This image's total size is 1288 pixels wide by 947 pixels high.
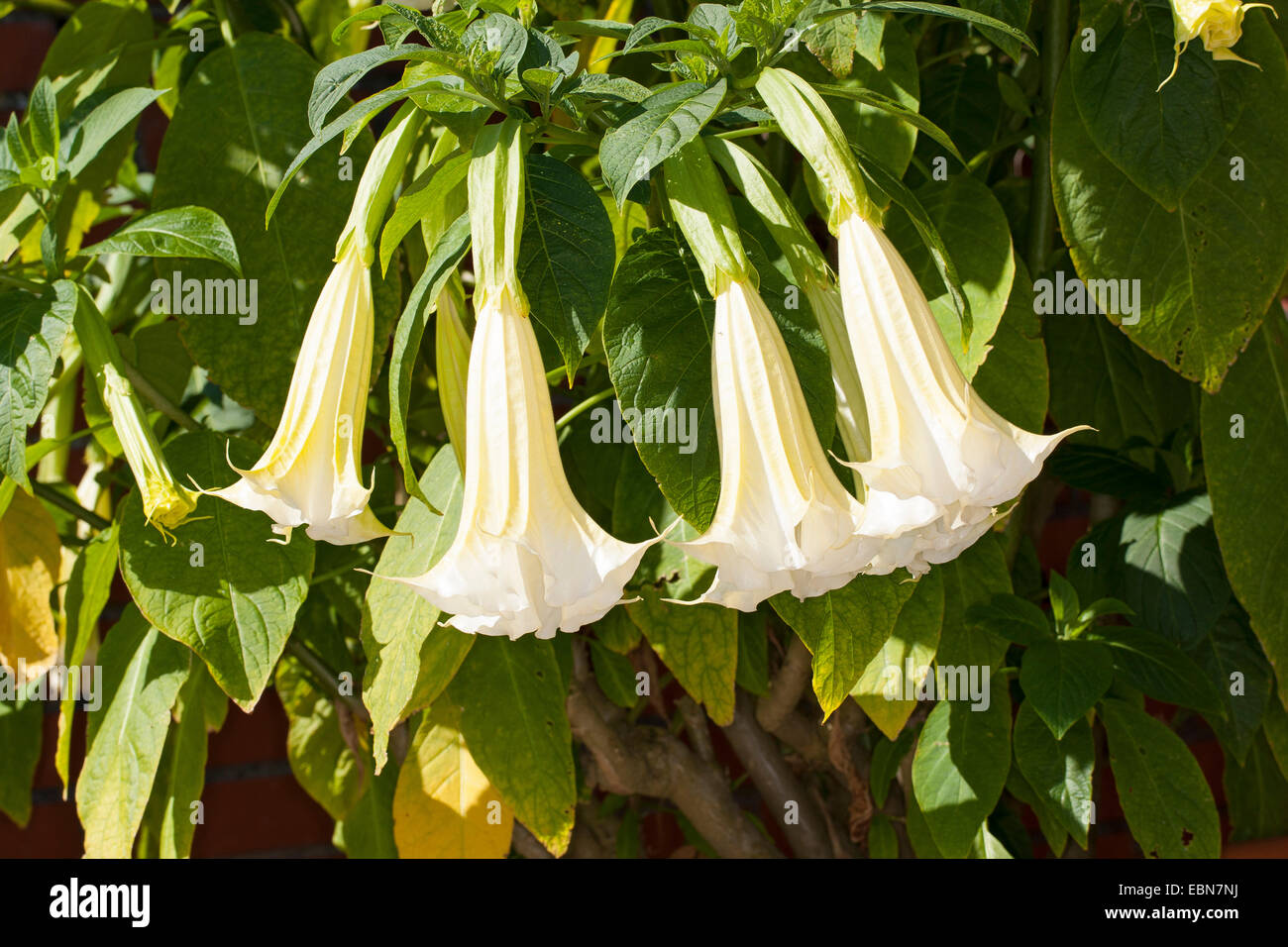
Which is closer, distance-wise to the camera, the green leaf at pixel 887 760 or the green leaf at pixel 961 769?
the green leaf at pixel 961 769

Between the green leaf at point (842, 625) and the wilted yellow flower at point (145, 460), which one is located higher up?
the wilted yellow flower at point (145, 460)

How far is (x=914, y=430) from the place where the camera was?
1.27 ft

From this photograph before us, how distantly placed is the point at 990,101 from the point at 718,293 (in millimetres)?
435

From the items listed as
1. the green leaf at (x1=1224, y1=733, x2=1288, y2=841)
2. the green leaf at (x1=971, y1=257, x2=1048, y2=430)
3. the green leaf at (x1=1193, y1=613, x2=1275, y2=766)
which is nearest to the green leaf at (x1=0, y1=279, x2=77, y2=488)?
the green leaf at (x1=971, y1=257, x2=1048, y2=430)

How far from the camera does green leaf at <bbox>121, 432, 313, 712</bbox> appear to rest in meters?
0.60

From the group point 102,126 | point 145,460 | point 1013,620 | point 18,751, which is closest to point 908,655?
point 1013,620

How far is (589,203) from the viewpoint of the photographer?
0.47 metres

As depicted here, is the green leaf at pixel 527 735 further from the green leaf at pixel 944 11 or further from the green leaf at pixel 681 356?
the green leaf at pixel 944 11

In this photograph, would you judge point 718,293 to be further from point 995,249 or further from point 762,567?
point 995,249

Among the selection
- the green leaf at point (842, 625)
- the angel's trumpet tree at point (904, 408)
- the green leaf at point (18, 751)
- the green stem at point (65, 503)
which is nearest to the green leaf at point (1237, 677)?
the green leaf at point (842, 625)

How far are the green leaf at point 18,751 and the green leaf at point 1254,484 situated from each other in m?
0.92

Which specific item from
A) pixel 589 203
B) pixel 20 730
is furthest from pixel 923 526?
pixel 20 730

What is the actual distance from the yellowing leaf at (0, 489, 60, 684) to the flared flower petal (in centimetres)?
62

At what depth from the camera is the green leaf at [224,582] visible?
1.98 feet
